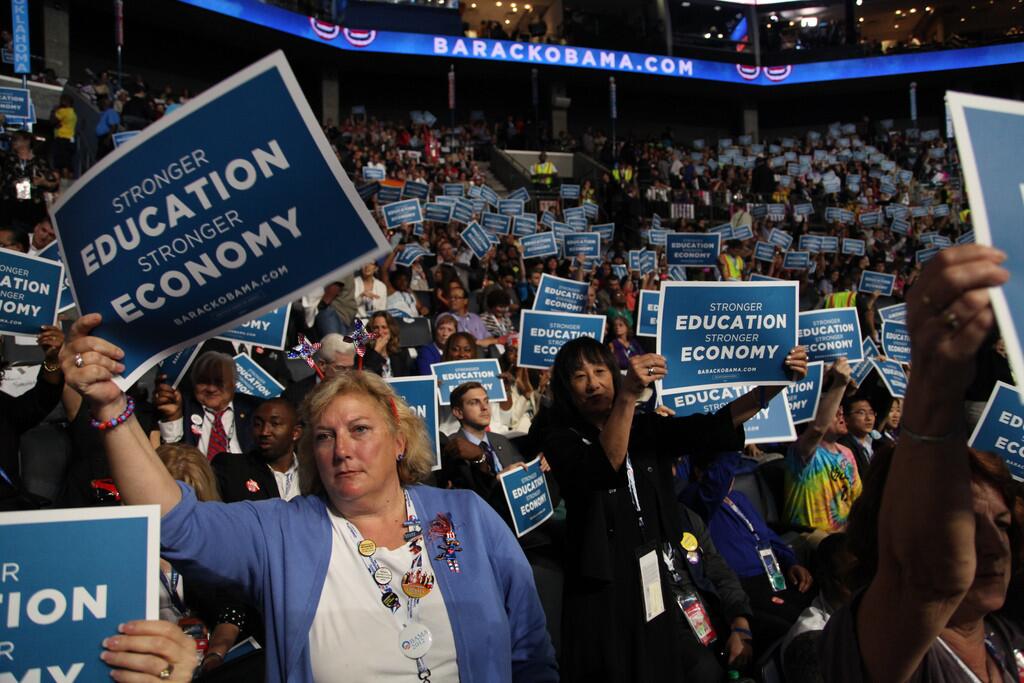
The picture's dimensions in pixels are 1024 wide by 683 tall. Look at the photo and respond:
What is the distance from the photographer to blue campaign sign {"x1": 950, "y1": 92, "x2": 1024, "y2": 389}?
125cm

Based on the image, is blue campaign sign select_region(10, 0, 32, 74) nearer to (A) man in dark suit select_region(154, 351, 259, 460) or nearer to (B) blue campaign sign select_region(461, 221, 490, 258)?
(B) blue campaign sign select_region(461, 221, 490, 258)

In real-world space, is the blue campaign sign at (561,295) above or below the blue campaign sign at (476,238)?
below

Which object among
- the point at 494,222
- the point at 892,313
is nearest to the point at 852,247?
the point at 494,222

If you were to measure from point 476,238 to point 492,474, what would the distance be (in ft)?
20.6

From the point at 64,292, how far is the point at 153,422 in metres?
1.70

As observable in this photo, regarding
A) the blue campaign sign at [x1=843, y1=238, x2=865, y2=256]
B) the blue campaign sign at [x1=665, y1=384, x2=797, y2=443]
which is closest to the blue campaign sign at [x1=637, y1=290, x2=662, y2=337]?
the blue campaign sign at [x1=665, y1=384, x2=797, y2=443]

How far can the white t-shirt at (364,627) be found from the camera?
191 centimetres

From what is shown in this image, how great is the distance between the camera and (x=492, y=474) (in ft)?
14.5

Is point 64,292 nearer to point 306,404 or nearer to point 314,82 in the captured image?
point 306,404

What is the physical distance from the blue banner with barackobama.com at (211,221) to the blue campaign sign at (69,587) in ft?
1.25

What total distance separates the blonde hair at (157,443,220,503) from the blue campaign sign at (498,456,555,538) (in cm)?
114

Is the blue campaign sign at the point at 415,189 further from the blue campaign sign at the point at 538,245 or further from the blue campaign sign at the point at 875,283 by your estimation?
the blue campaign sign at the point at 875,283

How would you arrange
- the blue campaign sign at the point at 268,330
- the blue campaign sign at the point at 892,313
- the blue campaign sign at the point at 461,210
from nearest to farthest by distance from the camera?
the blue campaign sign at the point at 268,330 < the blue campaign sign at the point at 892,313 < the blue campaign sign at the point at 461,210

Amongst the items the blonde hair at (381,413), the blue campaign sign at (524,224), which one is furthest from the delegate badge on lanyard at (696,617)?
the blue campaign sign at (524,224)
